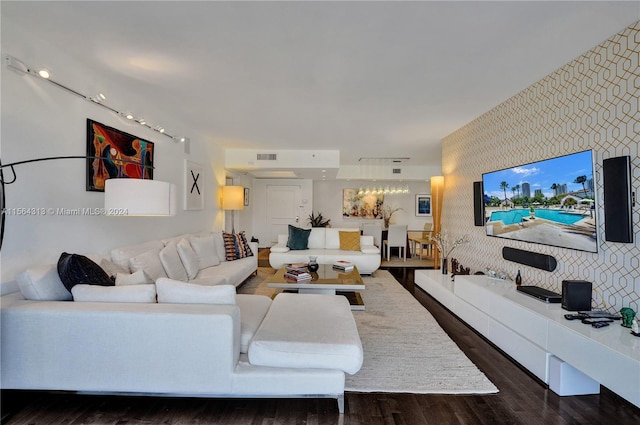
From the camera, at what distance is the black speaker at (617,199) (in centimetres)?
199

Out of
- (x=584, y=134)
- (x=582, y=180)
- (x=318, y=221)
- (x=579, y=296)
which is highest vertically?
(x=584, y=134)

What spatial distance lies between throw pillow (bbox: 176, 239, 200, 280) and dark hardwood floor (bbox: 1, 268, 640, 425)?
1678mm

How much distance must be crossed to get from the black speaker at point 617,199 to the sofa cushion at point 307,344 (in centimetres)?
188

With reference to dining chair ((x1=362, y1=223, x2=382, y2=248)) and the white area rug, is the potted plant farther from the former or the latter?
the white area rug

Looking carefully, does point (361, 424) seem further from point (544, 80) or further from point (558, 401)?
point (544, 80)

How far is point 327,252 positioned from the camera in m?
5.69

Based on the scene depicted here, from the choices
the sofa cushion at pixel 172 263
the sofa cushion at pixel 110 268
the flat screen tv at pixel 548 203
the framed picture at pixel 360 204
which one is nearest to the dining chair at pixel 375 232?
the framed picture at pixel 360 204

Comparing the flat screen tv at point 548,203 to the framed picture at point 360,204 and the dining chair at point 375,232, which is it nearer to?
the dining chair at point 375,232

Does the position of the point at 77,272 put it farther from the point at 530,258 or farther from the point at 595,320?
the point at 530,258

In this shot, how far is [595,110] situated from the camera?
231 centimetres

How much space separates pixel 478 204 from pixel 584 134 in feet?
5.14

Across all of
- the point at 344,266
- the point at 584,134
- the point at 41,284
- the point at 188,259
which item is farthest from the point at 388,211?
the point at 41,284

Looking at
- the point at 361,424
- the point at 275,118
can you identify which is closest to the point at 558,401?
the point at 361,424

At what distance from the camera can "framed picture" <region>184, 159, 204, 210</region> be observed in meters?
4.59
